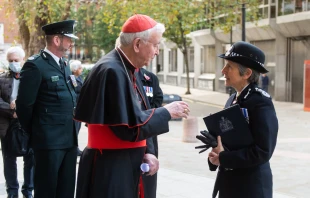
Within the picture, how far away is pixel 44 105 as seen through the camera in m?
4.69

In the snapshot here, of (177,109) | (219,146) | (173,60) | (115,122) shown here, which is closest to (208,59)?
(173,60)

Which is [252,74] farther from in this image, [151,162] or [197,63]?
[197,63]

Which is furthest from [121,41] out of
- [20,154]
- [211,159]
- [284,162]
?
[284,162]

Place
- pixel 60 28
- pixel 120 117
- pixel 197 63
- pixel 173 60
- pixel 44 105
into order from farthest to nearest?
pixel 173 60, pixel 197 63, pixel 60 28, pixel 44 105, pixel 120 117

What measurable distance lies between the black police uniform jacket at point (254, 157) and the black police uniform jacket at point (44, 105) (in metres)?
1.83

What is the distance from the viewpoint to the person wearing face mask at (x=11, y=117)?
5.95 metres

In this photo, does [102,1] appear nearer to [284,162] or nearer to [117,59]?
[284,162]

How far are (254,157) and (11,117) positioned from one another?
3639 mm

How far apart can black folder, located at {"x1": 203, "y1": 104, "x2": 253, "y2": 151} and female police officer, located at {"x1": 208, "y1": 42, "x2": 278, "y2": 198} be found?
0.05 meters

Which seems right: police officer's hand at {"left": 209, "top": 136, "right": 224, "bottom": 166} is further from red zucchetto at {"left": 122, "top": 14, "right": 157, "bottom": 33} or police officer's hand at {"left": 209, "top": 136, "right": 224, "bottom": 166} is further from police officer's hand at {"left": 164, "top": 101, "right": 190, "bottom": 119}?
red zucchetto at {"left": 122, "top": 14, "right": 157, "bottom": 33}

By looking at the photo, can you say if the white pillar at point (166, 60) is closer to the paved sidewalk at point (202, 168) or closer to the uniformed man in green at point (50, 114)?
the paved sidewalk at point (202, 168)

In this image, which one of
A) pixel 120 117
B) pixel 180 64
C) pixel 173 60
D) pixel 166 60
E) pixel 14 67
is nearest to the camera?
pixel 120 117

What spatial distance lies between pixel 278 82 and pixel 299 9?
461cm

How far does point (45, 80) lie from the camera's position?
15.4 feet
